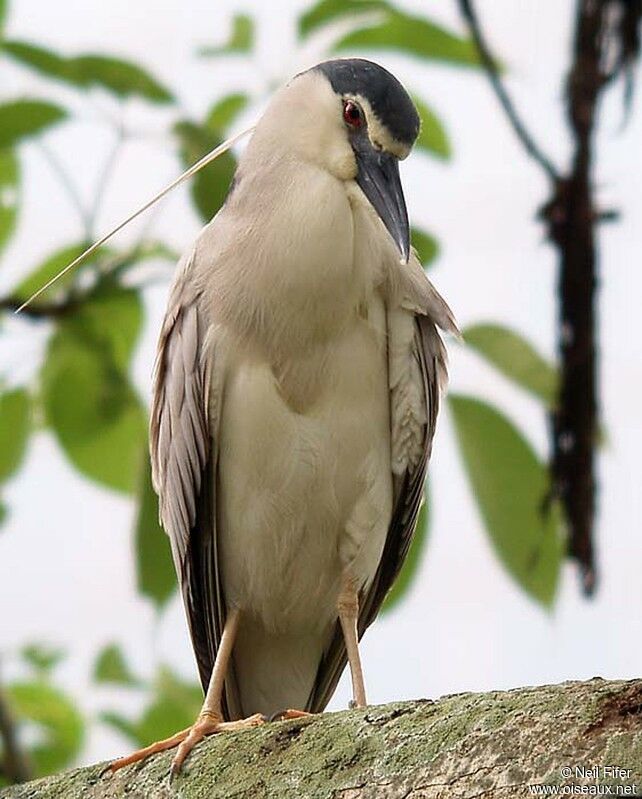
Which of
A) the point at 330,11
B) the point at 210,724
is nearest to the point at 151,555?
the point at 210,724

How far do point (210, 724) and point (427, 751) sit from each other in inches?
35.0

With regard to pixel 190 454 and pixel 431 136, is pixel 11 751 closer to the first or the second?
pixel 190 454

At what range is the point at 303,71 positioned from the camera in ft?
10.9

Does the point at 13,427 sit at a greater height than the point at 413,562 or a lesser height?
greater

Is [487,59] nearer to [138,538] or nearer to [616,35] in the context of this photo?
[616,35]

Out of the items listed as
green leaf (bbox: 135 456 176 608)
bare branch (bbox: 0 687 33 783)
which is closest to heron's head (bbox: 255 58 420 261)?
green leaf (bbox: 135 456 176 608)

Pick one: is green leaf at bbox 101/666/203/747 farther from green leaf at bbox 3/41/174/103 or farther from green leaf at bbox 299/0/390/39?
green leaf at bbox 299/0/390/39

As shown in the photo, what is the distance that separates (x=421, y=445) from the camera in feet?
10.4

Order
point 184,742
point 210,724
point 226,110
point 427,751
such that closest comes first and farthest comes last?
point 427,751 → point 184,742 → point 210,724 → point 226,110

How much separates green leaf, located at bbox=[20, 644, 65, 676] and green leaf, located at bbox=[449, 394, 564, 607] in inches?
84.1

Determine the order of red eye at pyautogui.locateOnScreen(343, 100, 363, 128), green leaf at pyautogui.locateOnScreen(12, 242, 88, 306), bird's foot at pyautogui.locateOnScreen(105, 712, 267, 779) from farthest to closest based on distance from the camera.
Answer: green leaf at pyautogui.locateOnScreen(12, 242, 88, 306)
red eye at pyautogui.locateOnScreen(343, 100, 363, 128)
bird's foot at pyautogui.locateOnScreen(105, 712, 267, 779)

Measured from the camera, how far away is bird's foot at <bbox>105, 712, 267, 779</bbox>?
7.12 feet

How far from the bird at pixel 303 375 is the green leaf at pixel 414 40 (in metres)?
0.06

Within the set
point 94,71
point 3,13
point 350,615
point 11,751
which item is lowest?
point 11,751
